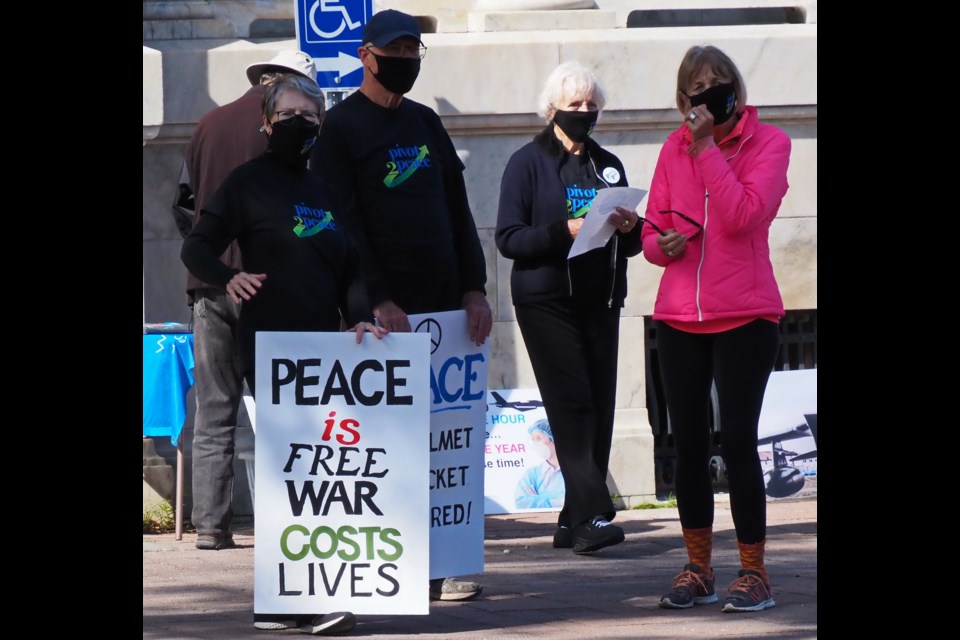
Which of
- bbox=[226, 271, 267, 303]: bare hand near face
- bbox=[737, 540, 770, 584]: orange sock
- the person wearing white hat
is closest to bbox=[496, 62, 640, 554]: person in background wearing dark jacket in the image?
the person wearing white hat

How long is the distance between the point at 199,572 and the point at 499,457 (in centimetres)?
251

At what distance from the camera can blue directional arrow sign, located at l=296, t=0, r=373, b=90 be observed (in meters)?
8.78

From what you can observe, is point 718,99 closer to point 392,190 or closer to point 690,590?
point 392,190

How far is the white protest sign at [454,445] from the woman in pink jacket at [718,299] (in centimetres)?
76

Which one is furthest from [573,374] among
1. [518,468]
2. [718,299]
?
[718,299]

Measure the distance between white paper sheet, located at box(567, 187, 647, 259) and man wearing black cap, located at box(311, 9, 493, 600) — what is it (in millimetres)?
698

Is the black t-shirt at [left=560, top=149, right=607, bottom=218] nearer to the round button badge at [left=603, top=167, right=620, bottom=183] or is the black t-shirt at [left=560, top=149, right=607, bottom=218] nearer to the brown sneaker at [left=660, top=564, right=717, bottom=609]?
the round button badge at [left=603, top=167, right=620, bottom=183]

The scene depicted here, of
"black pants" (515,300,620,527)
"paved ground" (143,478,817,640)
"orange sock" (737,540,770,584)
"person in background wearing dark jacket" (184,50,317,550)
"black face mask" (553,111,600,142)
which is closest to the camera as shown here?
"paved ground" (143,478,817,640)

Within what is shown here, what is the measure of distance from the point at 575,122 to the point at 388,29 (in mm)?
1586

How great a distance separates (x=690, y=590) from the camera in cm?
630

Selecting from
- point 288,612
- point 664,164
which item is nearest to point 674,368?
point 664,164

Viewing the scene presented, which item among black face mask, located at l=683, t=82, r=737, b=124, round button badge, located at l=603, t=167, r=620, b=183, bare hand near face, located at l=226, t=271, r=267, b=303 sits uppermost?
black face mask, located at l=683, t=82, r=737, b=124

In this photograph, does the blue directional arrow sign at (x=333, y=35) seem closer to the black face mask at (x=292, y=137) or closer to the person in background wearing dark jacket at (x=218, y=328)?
the person in background wearing dark jacket at (x=218, y=328)

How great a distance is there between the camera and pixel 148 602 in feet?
21.7
